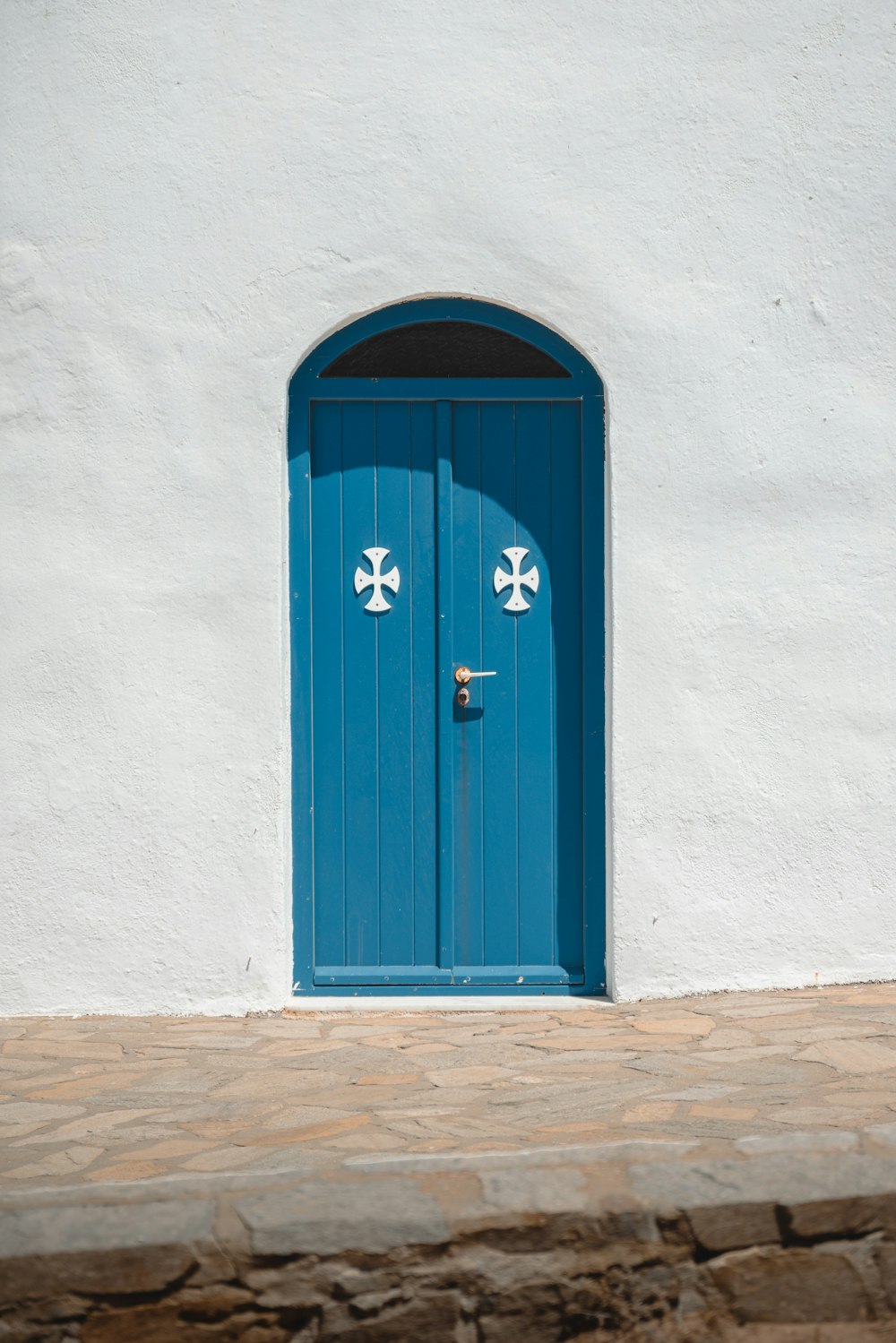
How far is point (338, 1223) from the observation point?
289cm

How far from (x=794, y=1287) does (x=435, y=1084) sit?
139cm

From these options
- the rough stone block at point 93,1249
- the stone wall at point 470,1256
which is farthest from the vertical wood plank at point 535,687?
the rough stone block at point 93,1249

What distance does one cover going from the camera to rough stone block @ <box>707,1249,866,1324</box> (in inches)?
118

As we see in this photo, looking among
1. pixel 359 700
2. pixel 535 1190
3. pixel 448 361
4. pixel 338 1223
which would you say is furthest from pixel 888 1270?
pixel 448 361

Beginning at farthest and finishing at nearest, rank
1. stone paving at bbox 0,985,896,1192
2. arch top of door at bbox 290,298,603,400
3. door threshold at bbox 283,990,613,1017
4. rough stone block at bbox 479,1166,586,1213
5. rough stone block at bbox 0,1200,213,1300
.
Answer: arch top of door at bbox 290,298,603,400 → door threshold at bbox 283,990,613,1017 → stone paving at bbox 0,985,896,1192 → rough stone block at bbox 479,1166,586,1213 → rough stone block at bbox 0,1200,213,1300

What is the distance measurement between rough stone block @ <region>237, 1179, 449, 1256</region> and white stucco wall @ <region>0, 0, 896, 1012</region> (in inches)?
91.1

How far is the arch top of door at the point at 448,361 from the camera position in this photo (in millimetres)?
5379

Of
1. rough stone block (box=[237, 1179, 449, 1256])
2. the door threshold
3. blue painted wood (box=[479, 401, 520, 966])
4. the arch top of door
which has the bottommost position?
the door threshold

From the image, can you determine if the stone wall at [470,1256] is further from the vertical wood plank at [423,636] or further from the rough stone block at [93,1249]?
the vertical wood plank at [423,636]

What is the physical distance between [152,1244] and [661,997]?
282cm

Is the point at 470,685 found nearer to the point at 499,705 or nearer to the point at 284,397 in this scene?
the point at 499,705

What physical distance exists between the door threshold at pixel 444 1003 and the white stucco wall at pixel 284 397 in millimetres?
142

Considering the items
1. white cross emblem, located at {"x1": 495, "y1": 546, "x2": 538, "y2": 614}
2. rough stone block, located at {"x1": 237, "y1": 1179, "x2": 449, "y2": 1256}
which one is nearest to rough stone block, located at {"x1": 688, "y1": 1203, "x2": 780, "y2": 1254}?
rough stone block, located at {"x1": 237, "y1": 1179, "x2": 449, "y2": 1256}

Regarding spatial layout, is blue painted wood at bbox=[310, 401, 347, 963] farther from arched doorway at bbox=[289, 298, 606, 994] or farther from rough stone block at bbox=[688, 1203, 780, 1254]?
rough stone block at bbox=[688, 1203, 780, 1254]
